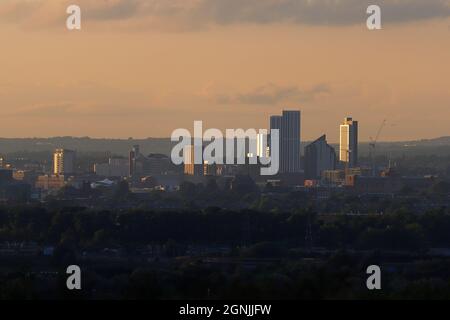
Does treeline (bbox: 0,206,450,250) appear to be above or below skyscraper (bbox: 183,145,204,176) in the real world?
below

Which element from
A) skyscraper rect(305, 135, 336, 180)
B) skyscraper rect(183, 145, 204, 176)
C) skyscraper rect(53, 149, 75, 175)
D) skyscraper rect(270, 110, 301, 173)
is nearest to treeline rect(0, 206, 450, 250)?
skyscraper rect(270, 110, 301, 173)

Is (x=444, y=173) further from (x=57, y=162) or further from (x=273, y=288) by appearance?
(x=273, y=288)

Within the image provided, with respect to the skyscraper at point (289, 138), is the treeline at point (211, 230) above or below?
below

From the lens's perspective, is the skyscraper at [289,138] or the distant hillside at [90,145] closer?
the skyscraper at [289,138]

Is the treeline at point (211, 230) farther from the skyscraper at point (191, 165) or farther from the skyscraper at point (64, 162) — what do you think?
the skyscraper at point (64, 162)

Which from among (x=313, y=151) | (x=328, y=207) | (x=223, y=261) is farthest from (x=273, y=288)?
(x=313, y=151)

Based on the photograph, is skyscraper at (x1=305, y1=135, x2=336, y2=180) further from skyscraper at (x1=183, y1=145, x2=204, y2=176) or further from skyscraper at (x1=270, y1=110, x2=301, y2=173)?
skyscraper at (x1=183, y1=145, x2=204, y2=176)

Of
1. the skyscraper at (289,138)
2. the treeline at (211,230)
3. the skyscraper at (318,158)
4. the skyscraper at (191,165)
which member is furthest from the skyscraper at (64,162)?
the treeline at (211,230)

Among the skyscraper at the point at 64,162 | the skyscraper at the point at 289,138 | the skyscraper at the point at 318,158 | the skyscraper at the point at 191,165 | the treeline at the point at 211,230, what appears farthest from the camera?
the skyscraper at the point at 64,162

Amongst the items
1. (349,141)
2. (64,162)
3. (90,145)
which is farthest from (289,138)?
(90,145)
